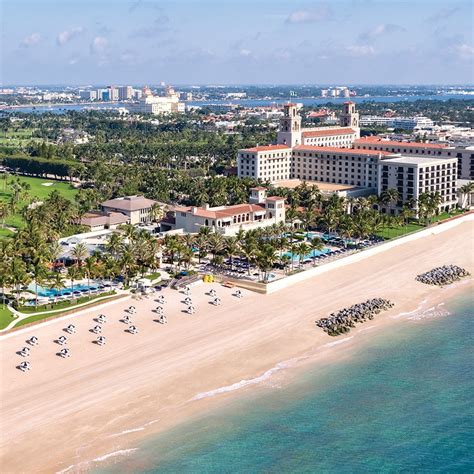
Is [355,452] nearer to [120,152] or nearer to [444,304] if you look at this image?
[444,304]

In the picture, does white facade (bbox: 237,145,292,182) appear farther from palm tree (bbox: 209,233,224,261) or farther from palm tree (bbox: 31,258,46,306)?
palm tree (bbox: 31,258,46,306)

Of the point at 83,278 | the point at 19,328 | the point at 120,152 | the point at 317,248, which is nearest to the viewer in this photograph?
the point at 19,328

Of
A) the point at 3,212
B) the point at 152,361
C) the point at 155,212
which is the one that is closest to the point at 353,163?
the point at 155,212

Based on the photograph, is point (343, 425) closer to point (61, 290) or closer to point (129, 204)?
point (61, 290)

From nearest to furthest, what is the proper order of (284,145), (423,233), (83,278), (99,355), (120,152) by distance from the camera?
(99,355)
(83,278)
(423,233)
(284,145)
(120,152)

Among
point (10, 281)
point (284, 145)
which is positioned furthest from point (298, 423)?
point (284, 145)

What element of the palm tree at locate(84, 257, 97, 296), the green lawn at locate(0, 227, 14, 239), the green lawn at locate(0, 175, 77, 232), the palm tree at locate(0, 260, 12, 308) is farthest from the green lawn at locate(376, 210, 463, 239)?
the green lawn at locate(0, 175, 77, 232)

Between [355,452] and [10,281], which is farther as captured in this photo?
[10,281]
